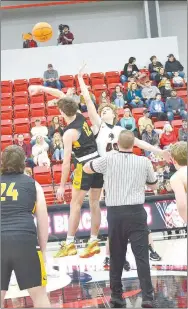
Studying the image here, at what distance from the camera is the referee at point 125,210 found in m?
3.94

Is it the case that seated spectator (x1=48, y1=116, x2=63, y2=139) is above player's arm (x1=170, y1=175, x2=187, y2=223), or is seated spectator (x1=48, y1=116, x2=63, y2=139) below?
above

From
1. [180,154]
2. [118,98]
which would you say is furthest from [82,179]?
[118,98]

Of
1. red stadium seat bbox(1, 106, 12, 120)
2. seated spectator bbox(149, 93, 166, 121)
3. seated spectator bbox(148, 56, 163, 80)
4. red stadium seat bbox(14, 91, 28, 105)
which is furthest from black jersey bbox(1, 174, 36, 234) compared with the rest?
seated spectator bbox(148, 56, 163, 80)

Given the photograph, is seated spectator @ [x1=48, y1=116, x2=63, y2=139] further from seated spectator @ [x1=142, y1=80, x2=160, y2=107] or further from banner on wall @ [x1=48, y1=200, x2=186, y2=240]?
banner on wall @ [x1=48, y1=200, x2=186, y2=240]

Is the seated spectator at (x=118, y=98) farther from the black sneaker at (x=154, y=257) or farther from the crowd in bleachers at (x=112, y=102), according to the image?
the black sneaker at (x=154, y=257)

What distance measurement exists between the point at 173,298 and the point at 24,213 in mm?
1549

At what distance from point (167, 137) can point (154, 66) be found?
4028mm

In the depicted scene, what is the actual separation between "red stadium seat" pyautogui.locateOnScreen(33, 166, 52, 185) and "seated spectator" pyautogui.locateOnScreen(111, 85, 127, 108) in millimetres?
3827

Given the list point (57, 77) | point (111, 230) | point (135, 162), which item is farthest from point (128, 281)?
point (57, 77)

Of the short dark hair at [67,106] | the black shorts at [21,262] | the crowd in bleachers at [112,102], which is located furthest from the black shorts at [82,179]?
the crowd in bleachers at [112,102]

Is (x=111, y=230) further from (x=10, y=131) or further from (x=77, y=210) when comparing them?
(x=10, y=131)

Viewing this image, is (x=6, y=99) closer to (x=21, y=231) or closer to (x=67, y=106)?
(x=67, y=106)

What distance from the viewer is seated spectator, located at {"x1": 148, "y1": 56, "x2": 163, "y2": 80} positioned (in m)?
15.1

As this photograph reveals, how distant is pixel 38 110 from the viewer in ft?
45.6
